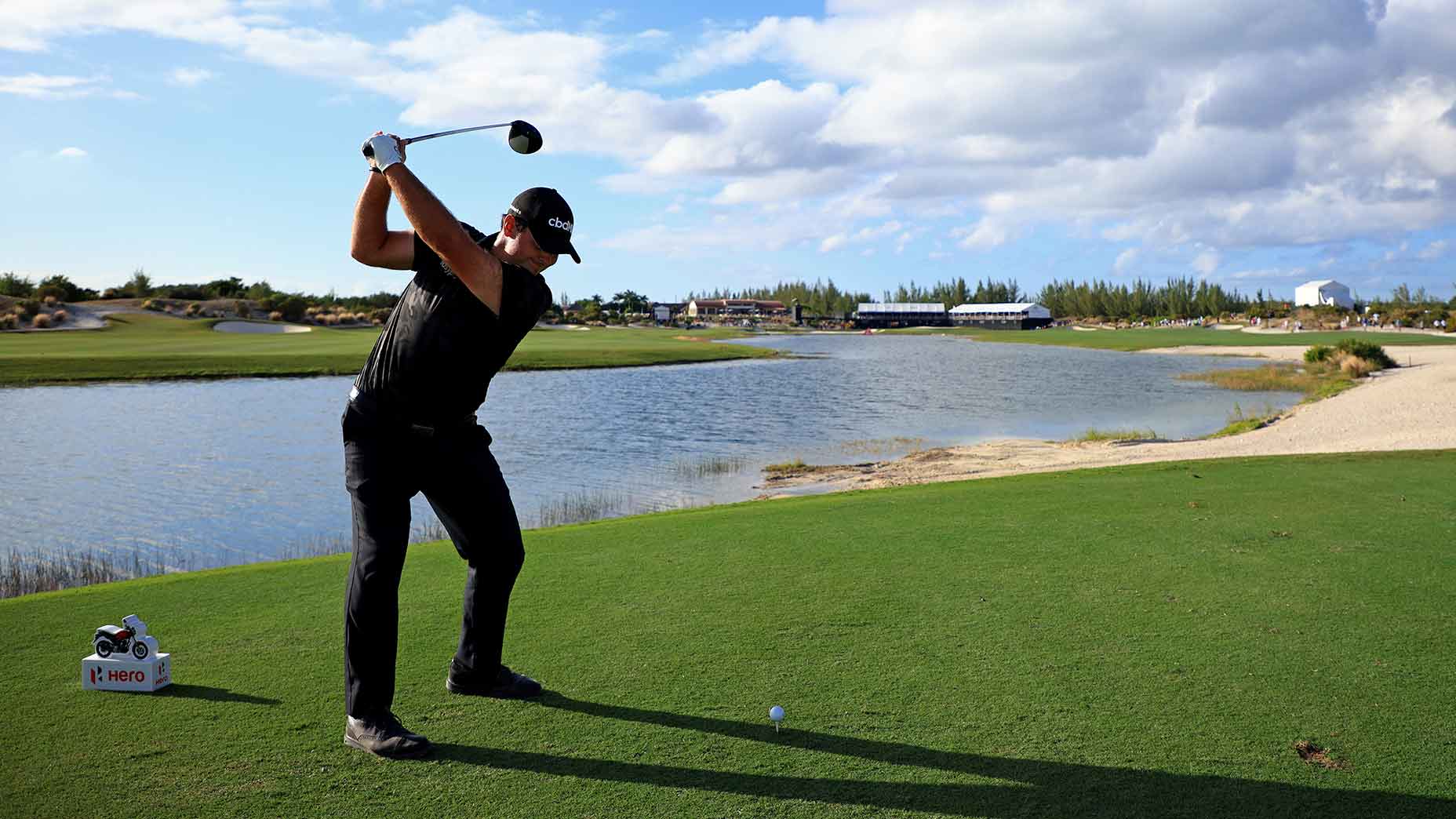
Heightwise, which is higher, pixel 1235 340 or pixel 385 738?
pixel 1235 340

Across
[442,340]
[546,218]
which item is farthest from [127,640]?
[546,218]

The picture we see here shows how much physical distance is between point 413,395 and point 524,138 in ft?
4.24

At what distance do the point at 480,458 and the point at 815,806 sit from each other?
82.6 inches

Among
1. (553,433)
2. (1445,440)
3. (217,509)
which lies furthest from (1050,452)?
(217,509)

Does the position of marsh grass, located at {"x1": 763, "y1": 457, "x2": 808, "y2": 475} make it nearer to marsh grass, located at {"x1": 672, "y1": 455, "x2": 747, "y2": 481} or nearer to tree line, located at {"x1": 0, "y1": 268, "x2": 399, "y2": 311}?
marsh grass, located at {"x1": 672, "y1": 455, "x2": 747, "y2": 481}

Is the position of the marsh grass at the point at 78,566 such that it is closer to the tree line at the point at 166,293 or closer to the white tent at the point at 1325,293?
the tree line at the point at 166,293

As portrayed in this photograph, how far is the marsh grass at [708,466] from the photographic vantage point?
19.9m

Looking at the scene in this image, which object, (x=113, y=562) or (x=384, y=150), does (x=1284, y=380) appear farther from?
(x=384, y=150)

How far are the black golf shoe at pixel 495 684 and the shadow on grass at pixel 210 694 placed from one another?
2.60 ft

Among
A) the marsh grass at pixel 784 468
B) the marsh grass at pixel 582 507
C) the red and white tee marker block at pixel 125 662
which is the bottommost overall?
the marsh grass at pixel 784 468

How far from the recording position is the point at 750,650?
17.6ft

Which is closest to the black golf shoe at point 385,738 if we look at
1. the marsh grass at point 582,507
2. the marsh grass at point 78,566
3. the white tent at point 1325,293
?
the marsh grass at point 78,566

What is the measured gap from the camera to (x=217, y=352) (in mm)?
49062

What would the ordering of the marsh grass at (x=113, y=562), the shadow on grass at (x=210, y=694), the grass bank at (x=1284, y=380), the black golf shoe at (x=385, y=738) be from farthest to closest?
the grass bank at (x=1284, y=380)
the marsh grass at (x=113, y=562)
the shadow on grass at (x=210, y=694)
the black golf shoe at (x=385, y=738)
